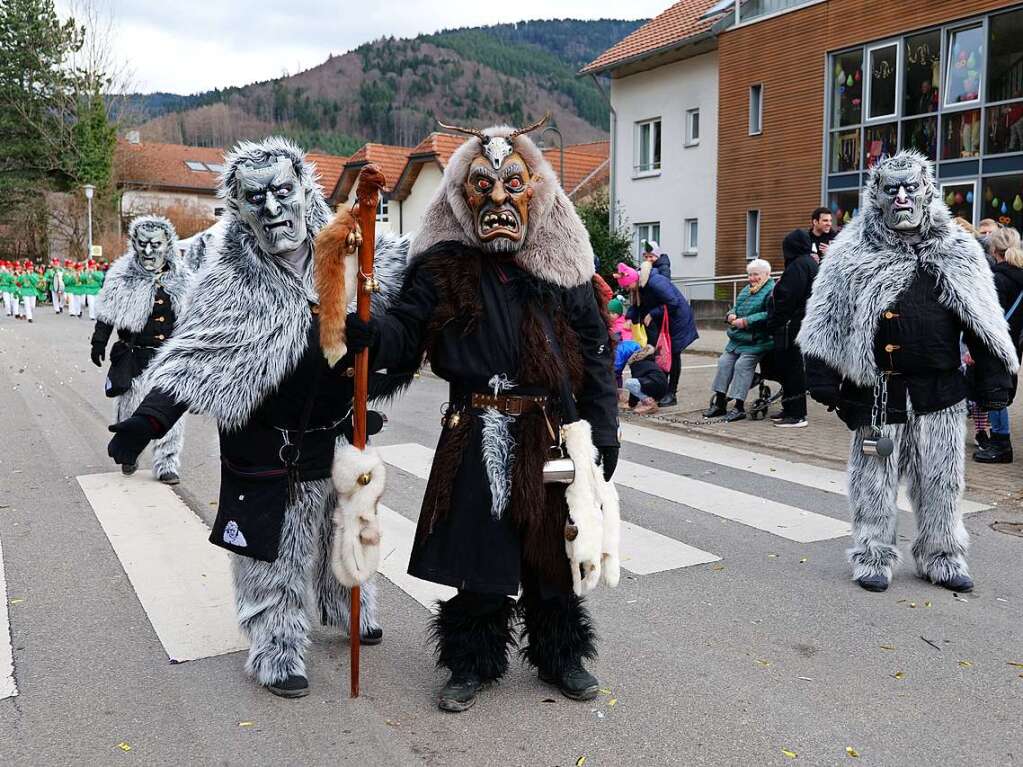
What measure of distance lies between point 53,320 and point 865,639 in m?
34.7

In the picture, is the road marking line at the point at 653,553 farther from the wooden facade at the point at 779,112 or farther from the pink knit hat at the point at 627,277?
the wooden facade at the point at 779,112

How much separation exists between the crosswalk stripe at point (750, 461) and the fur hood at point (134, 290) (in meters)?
4.61

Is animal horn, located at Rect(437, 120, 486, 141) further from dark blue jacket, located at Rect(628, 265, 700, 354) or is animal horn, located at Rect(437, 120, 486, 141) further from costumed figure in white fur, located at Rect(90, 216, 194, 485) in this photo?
dark blue jacket, located at Rect(628, 265, 700, 354)

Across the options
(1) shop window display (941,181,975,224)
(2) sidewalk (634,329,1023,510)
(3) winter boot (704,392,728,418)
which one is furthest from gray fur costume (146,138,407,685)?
(1) shop window display (941,181,975,224)

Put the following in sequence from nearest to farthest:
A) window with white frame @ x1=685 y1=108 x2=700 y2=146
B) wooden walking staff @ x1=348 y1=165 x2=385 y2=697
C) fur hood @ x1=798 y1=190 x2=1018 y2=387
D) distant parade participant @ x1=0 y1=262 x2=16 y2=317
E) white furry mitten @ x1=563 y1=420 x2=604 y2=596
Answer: wooden walking staff @ x1=348 y1=165 x2=385 y2=697 < white furry mitten @ x1=563 y1=420 x2=604 y2=596 < fur hood @ x1=798 y1=190 x2=1018 y2=387 < window with white frame @ x1=685 y1=108 x2=700 y2=146 < distant parade participant @ x1=0 y1=262 x2=16 y2=317

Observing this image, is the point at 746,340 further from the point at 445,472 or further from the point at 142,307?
the point at 445,472

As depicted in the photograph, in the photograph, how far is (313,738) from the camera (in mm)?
3623

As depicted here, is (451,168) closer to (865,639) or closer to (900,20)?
(865,639)

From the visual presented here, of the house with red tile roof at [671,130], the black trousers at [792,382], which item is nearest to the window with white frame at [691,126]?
the house with red tile roof at [671,130]

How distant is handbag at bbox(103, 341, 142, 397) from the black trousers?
6.54m

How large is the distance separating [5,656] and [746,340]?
324 inches

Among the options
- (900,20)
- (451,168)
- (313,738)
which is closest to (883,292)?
(451,168)

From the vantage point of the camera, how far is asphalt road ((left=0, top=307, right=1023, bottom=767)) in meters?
3.55

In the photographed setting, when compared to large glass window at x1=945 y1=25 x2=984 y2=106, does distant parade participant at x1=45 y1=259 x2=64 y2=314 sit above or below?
below
